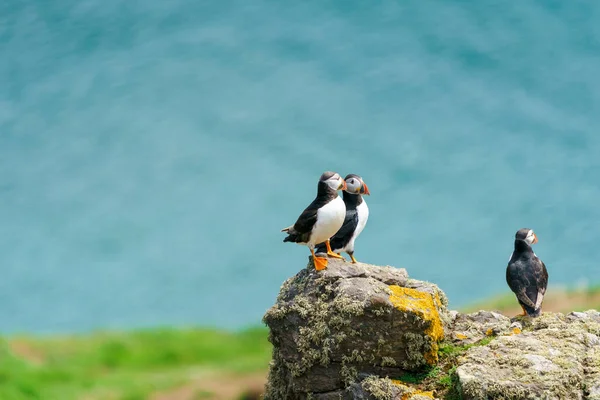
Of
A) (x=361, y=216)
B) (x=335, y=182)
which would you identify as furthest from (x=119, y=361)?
(x=335, y=182)

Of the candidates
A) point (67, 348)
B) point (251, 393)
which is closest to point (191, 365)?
point (67, 348)

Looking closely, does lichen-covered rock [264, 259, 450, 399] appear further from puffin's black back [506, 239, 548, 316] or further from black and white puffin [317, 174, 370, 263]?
puffin's black back [506, 239, 548, 316]

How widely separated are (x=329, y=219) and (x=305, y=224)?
0.34 m

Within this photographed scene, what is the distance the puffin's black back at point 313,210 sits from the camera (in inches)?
380

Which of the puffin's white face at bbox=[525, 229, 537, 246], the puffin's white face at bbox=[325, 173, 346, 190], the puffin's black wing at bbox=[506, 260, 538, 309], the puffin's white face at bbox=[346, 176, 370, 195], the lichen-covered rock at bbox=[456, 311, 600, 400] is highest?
the puffin's white face at bbox=[346, 176, 370, 195]

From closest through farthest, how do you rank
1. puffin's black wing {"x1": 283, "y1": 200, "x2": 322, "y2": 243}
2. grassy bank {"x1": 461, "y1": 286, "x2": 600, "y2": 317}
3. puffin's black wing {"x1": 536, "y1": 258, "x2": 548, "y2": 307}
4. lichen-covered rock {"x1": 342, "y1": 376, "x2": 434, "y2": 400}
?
lichen-covered rock {"x1": 342, "y1": 376, "x2": 434, "y2": 400} → puffin's black wing {"x1": 283, "y1": 200, "x2": 322, "y2": 243} → puffin's black wing {"x1": 536, "y1": 258, "x2": 548, "y2": 307} → grassy bank {"x1": 461, "y1": 286, "x2": 600, "y2": 317}

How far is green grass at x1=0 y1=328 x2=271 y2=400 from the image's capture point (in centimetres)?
1967

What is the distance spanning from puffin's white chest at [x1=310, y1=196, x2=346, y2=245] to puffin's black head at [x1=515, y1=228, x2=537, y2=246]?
9.58ft

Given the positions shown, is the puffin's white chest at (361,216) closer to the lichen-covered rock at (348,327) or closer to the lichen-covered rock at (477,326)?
the lichen-covered rock at (348,327)

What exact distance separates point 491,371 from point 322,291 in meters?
2.21

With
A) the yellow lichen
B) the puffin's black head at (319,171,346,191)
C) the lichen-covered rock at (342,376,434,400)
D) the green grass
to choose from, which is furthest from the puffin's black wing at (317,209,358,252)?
the green grass

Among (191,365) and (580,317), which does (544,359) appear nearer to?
(580,317)

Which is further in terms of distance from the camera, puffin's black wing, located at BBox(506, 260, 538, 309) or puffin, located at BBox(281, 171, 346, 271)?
puffin's black wing, located at BBox(506, 260, 538, 309)

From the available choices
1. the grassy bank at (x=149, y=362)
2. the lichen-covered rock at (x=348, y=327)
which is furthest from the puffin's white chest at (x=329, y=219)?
the grassy bank at (x=149, y=362)
